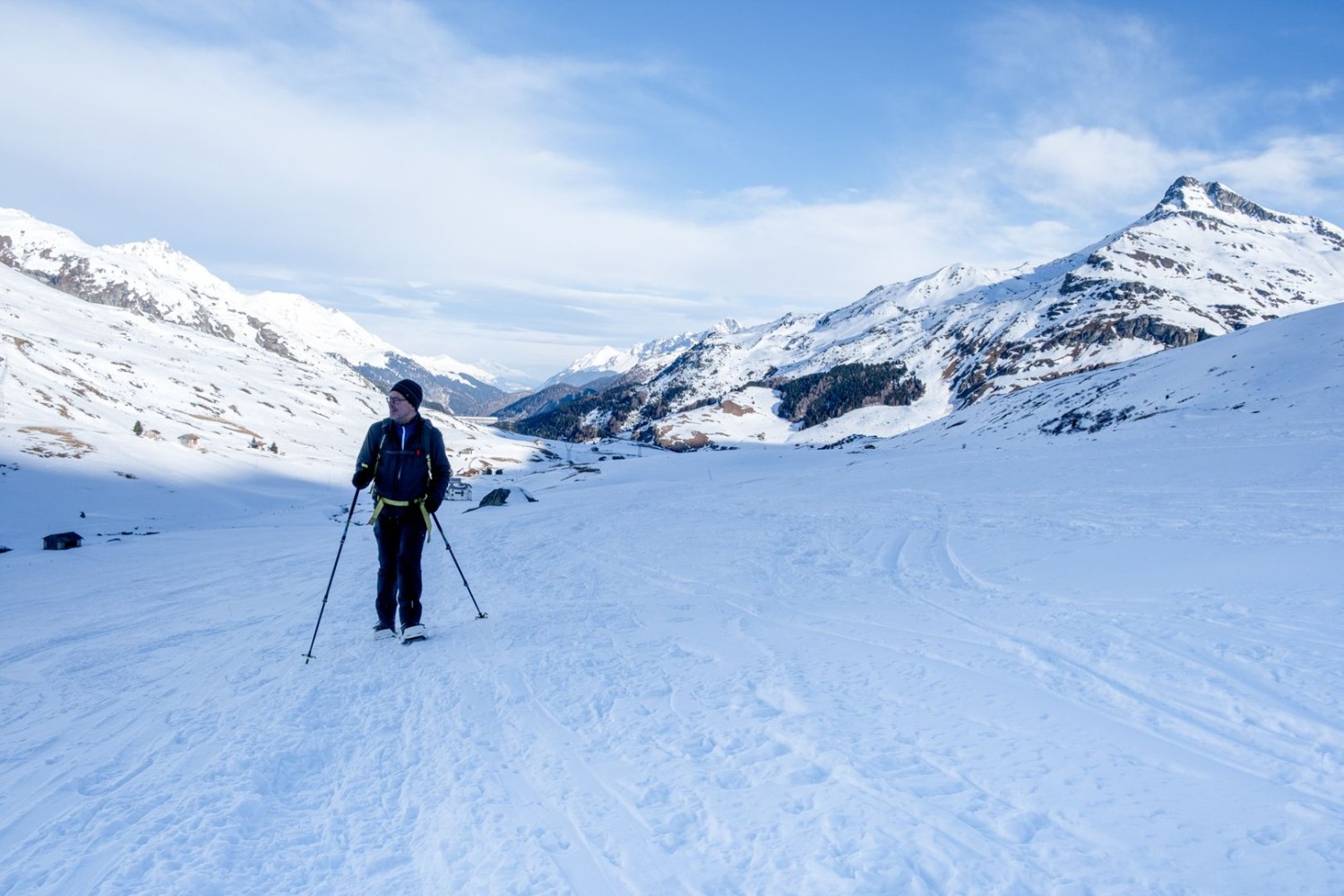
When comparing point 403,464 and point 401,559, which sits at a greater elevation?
point 403,464

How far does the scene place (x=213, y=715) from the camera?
6.46 metres

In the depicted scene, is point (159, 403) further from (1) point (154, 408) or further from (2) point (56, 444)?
(2) point (56, 444)

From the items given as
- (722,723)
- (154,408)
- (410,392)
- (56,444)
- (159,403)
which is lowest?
(722,723)

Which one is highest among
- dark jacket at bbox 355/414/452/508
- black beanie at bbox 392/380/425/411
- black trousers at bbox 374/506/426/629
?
black beanie at bbox 392/380/425/411

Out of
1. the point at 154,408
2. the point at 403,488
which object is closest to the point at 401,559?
the point at 403,488

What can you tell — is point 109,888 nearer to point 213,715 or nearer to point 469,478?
point 213,715

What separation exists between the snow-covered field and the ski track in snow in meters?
0.03

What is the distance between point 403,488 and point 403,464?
315 mm

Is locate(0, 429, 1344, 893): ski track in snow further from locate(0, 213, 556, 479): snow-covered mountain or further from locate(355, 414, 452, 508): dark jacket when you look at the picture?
locate(0, 213, 556, 479): snow-covered mountain

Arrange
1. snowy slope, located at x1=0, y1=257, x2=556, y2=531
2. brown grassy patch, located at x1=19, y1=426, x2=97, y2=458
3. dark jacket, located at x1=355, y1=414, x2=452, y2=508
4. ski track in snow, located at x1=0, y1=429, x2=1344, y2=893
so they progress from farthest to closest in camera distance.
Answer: snowy slope, located at x1=0, y1=257, x2=556, y2=531
brown grassy patch, located at x1=19, y1=426, x2=97, y2=458
dark jacket, located at x1=355, y1=414, x2=452, y2=508
ski track in snow, located at x1=0, y1=429, x2=1344, y2=893

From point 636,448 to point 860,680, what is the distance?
150306 millimetres

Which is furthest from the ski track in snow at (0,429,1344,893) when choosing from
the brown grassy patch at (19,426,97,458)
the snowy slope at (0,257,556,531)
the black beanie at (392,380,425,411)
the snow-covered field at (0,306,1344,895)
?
the brown grassy patch at (19,426,97,458)

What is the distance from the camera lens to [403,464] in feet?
29.3

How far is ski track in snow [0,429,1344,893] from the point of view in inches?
159
